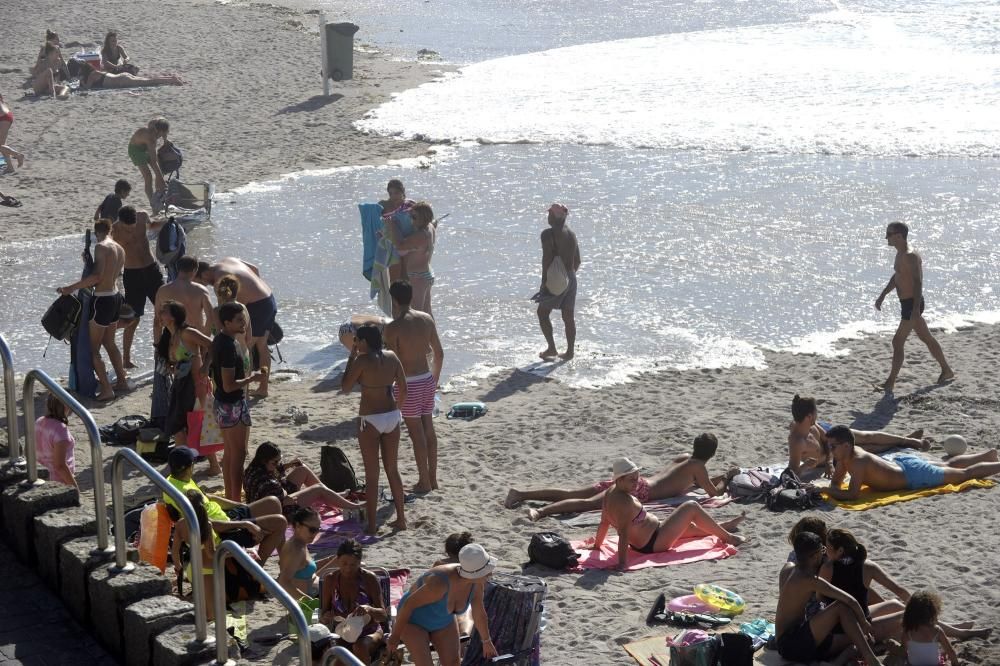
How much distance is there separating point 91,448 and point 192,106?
691 inches

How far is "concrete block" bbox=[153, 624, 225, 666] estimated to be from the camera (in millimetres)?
5840

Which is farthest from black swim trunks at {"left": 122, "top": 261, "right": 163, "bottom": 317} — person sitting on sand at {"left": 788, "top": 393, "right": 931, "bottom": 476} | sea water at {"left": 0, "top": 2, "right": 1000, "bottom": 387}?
person sitting on sand at {"left": 788, "top": 393, "right": 931, "bottom": 476}

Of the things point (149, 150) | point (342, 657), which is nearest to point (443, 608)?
point (342, 657)

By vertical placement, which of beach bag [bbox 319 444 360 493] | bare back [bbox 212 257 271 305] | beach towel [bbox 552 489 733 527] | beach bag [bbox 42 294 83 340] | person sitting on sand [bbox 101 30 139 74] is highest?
person sitting on sand [bbox 101 30 139 74]

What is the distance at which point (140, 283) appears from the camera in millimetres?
11570

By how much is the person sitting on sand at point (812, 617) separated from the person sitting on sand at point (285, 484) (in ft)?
9.83

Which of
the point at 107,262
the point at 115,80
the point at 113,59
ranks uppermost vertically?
the point at 113,59

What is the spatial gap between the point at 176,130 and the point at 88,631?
15.8 metres

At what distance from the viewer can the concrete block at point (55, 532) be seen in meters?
6.87

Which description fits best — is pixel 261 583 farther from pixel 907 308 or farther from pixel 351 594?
pixel 907 308

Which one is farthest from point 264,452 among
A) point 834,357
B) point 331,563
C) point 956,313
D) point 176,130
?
point 176,130

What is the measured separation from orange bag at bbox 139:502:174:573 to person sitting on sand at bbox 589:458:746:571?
286 cm

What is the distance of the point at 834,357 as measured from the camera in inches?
498

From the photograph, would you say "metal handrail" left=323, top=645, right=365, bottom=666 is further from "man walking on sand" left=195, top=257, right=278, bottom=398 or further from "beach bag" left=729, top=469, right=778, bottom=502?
"man walking on sand" left=195, top=257, right=278, bottom=398
